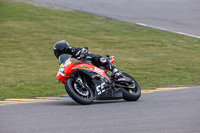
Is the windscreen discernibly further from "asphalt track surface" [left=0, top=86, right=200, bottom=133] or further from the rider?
"asphalt track surface" [left=0, top=86, right=200, bottom=133]

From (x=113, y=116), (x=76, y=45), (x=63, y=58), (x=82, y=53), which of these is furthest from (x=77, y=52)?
(x=76, y=45)

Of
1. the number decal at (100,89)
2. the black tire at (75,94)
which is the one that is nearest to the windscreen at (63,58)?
the black tire at (75,94)

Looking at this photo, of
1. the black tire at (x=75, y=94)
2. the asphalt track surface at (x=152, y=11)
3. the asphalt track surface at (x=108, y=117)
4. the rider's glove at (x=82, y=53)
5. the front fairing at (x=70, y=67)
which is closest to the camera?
the asphalt track surface at (x=108, y=117)

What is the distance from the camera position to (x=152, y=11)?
25359mm

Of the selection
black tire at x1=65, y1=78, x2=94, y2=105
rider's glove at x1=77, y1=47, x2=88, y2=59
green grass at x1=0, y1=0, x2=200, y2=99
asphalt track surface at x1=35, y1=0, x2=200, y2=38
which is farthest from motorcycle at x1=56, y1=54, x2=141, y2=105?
asphalt track surface at x1=35, y1=0, x2=200, y2=38

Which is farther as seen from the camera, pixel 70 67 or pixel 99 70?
pixel 99 70

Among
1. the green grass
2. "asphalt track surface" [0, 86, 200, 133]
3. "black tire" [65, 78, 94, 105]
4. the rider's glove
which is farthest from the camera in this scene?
the green grass

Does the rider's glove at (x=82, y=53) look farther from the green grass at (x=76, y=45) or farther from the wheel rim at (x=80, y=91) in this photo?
the green grass at (x=76, y=45)

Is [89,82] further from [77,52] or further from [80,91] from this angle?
[77,52]

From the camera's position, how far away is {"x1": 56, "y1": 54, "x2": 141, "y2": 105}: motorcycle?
8016 mm

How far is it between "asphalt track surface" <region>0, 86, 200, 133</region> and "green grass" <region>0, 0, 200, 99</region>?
2433mm

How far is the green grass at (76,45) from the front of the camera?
39.0ft

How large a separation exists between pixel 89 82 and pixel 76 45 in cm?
980

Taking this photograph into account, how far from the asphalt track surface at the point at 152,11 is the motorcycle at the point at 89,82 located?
12.1m
